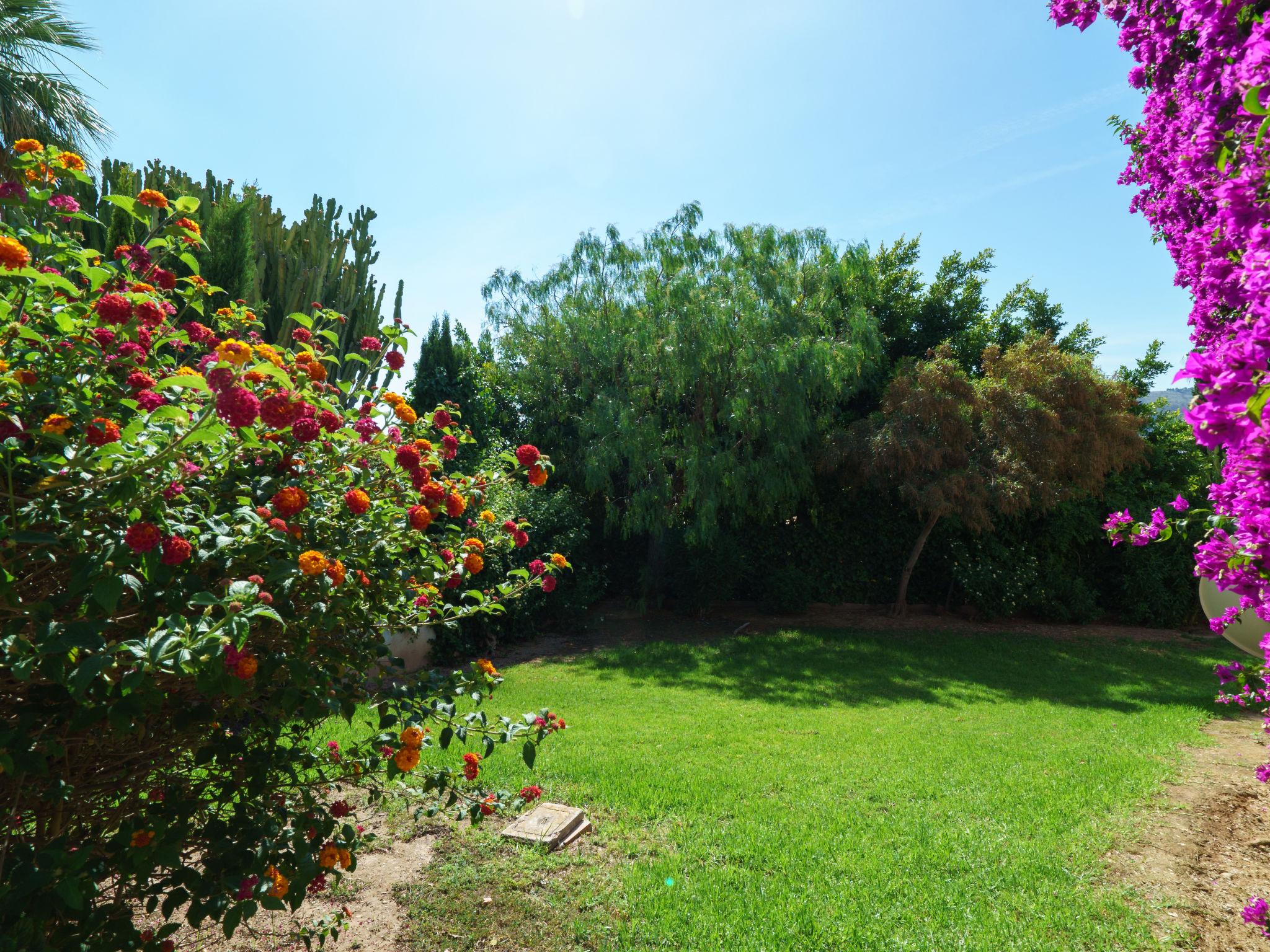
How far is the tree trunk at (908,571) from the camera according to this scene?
11.7 metres

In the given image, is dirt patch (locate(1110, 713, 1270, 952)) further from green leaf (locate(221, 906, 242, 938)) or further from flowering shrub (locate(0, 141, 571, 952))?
green leaf (locate(221, 906, 242, 938))

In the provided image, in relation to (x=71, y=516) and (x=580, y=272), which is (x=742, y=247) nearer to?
(x=580, y=272)

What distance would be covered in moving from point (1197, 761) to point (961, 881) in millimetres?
3501

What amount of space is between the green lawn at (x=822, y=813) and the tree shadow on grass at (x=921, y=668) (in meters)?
0.07

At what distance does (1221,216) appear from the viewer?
1.67 metres

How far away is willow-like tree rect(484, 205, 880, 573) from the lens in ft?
34.3

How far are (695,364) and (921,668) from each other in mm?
5142

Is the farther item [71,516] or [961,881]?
[961,881]

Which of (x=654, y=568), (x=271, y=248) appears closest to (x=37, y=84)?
(x=271, y=248)

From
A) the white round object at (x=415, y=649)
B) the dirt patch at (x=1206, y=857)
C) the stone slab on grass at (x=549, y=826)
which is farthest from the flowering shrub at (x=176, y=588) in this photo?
the white round object at (x=415, y=649)

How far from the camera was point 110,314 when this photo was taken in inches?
59.9

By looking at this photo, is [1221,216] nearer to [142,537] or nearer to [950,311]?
[142,537]

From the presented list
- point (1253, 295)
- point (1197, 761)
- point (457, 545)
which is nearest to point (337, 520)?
point (457, 545)

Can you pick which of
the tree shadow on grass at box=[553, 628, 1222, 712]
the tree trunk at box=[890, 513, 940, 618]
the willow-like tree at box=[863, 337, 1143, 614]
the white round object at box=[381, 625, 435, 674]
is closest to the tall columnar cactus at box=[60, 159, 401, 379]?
the white round object at box=[381, 625, 435, 674]
